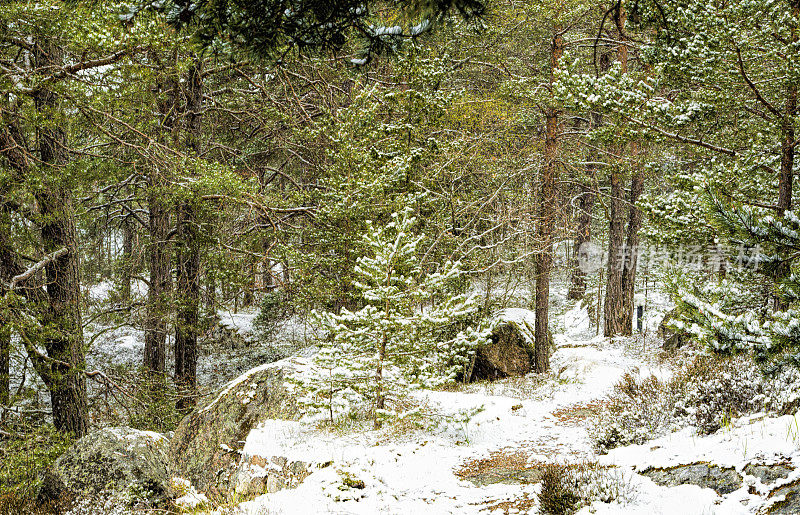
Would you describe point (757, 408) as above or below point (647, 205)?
below

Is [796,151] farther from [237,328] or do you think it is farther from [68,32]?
[237,328]

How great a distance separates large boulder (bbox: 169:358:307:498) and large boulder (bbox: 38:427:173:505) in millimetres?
358

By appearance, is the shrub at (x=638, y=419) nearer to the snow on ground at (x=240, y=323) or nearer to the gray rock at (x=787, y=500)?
the gray rock at (x=787, y=500)

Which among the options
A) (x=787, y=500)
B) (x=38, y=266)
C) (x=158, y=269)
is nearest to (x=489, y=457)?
(x=787, y=500)

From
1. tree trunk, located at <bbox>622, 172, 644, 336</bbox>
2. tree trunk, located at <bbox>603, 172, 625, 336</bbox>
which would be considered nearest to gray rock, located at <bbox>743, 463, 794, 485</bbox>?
tree trunk, located at <bbox>603, 172, 625, 336</bbox>

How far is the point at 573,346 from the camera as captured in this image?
16266 mm

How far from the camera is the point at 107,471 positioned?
657 centimetres

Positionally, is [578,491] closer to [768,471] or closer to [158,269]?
[768,471]

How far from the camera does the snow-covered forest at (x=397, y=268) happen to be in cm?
363

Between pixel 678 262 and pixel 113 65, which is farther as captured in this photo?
pixel 678 262

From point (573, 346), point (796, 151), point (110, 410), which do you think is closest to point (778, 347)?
point (796, 151)

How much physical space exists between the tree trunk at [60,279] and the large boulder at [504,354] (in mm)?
7739

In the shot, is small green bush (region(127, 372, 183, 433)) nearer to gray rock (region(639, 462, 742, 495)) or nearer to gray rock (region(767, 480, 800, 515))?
gray rock (region(639, 462, 742, 495))

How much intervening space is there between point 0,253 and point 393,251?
635cm
